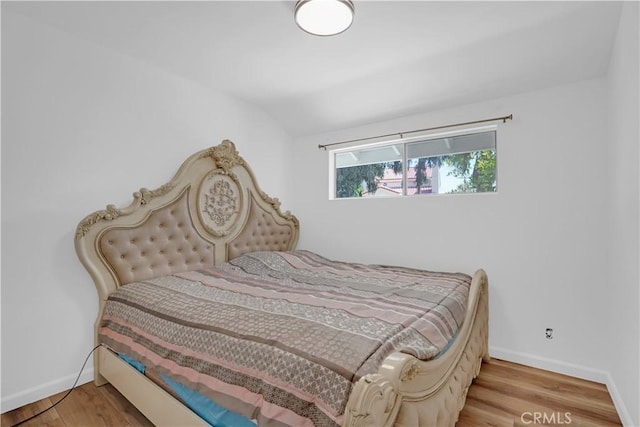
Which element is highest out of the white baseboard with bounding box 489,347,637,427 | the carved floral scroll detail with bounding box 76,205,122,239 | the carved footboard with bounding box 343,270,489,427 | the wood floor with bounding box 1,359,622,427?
the carved floral scroll detail with bounding box 76,205,122,239

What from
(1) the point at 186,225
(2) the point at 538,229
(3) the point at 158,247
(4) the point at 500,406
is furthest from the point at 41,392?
(2) the point at 538,229

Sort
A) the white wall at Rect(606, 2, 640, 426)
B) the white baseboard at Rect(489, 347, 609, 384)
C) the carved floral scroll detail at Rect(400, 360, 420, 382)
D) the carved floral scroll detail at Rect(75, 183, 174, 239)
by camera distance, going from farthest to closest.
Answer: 1. the white baseboard at Rect(489, 347, 609, 384)
2. the carved floral scroll detail at Rect(75, 183, 174, 239)
3. the white wall at Rect(606, 2, 640, 426)
4. the carved floral scroll detail at Rect(400, 360, 420, 382)

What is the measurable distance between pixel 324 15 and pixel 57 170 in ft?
6.23

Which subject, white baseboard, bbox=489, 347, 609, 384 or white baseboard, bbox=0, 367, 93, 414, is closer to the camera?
white baseboard, bbox=0, 367, 93, 414

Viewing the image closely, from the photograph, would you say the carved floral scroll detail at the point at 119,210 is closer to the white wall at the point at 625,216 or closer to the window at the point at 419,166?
the window at the point at 419,166

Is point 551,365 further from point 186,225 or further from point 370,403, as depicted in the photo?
point 186,225

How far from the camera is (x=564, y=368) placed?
2197 mm

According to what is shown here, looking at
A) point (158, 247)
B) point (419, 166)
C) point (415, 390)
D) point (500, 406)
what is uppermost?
point (419, 166)

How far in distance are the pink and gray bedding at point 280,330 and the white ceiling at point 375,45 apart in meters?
1.57

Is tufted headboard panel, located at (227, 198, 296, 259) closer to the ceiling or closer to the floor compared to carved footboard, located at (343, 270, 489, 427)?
closer to the ceiling

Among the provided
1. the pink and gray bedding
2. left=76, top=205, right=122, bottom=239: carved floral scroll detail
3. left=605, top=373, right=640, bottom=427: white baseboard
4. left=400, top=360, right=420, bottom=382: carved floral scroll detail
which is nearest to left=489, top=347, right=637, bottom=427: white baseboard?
left=605, top=373, right=640, bottom=427: white baseboard

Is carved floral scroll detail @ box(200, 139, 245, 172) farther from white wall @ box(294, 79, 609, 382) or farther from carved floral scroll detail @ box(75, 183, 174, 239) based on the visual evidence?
white wall @ box(294, 79, 609, 382)

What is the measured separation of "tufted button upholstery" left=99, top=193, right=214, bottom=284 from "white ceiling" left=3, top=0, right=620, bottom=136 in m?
1.16

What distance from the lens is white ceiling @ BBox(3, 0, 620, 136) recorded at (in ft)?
5.80
